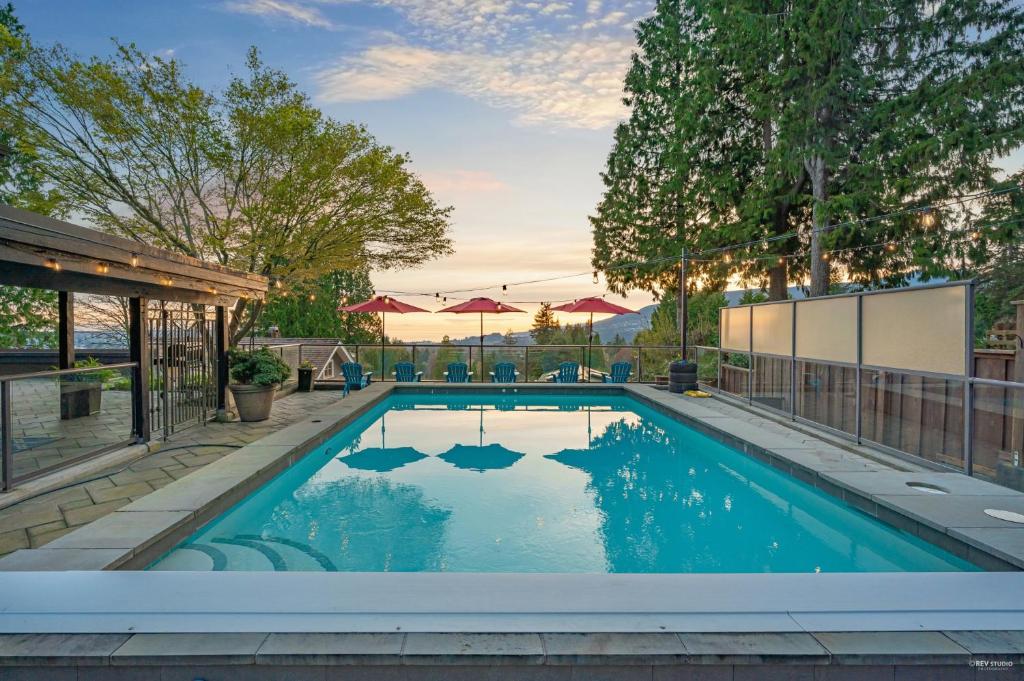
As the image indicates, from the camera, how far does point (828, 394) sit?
7332mm

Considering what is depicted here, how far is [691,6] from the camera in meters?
15.2

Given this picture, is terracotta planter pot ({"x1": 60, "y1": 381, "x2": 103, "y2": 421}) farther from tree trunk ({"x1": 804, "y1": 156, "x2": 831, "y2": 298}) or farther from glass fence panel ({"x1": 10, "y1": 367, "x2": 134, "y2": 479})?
tree trunk ({"x1": 804, "y1": 156, "x2": 831, "y2": 298})

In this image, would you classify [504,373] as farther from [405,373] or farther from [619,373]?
[619,373]

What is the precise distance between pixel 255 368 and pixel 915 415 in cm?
904

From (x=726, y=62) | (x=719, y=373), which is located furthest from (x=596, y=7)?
(x=719, y=373)

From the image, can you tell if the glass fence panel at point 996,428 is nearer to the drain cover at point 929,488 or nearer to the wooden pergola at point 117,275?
the drain cover at point 929,488

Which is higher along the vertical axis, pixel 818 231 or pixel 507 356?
pixel 818 231

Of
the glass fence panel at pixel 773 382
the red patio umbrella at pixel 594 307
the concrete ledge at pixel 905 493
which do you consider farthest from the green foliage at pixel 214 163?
the concrete ledge at pixel 905 493

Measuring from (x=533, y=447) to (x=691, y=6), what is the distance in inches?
561

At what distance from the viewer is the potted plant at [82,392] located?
5869mm

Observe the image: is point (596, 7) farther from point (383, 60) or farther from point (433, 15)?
point (383, 60)

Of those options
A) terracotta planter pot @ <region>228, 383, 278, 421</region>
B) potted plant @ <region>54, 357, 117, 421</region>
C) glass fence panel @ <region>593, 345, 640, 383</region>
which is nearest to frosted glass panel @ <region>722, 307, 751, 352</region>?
glass fence panel @ <region>593, 345, 640, 383</region>

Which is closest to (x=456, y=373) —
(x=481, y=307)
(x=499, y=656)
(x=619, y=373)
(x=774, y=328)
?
(x=481, y=307)

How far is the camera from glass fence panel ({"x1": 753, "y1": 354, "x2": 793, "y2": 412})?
27.5 feet
